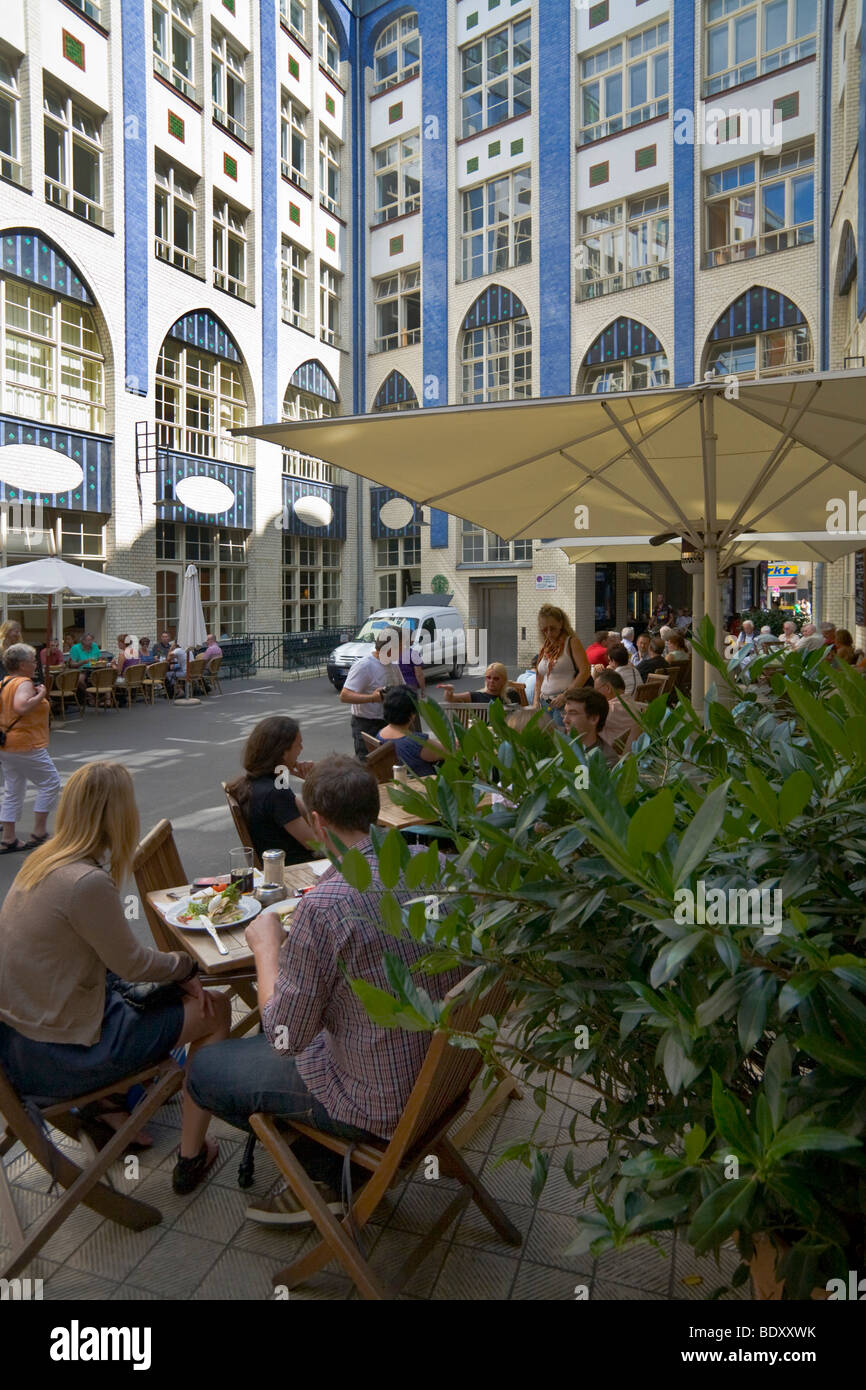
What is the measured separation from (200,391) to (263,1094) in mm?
22975

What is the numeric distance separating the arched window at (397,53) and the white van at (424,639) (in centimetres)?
1856

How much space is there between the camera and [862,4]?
1120cm

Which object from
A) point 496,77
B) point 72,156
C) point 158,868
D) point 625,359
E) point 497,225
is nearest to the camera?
point 158,868

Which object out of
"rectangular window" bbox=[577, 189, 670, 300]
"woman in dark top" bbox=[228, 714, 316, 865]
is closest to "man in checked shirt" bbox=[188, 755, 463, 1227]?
"woman in dark top" bbox=[228, 714, 316, 865]

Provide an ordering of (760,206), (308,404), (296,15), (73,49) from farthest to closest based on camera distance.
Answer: (308,404) < (296,15) < (760,206) < (73,49)

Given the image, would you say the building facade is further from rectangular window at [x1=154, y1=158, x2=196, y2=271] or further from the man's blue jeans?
the man's blue jeans

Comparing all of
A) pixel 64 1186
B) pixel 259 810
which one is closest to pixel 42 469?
pixel 259 810

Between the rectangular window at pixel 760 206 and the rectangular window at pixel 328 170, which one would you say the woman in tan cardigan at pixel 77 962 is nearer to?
the rectangular window at pixel 760 206

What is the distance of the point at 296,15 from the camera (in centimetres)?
2678

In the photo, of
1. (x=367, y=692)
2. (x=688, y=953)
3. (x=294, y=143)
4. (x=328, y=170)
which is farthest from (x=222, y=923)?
(x=328, y=170)

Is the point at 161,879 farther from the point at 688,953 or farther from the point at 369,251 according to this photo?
the point at 369,251

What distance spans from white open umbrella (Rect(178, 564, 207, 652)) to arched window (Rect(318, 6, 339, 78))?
19746 millimetres

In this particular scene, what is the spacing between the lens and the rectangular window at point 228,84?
2325cm
